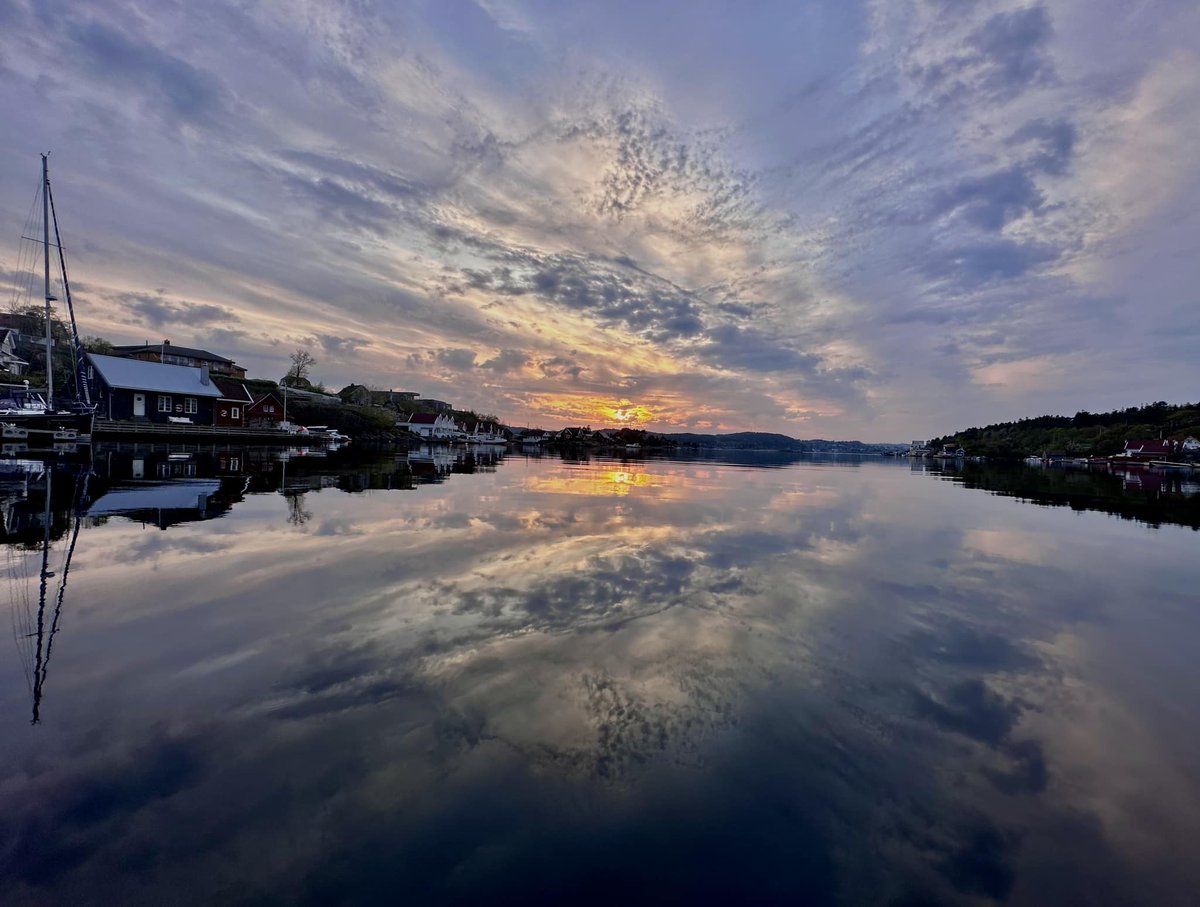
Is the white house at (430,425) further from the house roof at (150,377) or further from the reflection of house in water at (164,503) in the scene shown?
the reflection of house in water at (164,503)

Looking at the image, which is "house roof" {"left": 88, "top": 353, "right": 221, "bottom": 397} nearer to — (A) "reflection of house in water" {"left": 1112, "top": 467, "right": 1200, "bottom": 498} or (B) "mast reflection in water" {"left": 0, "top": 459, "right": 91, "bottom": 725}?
(B) "mast reflection in water" {"left": 0, "top": 459, "right": 91, "bottom": 725}

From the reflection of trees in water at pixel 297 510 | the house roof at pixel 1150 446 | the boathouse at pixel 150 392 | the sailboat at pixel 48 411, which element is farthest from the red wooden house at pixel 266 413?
the house roof at pixel 1150 446

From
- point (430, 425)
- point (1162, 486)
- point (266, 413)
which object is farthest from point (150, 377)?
point (1162, 486)

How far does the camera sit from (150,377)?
58.8 m

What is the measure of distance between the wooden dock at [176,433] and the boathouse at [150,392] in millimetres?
2133

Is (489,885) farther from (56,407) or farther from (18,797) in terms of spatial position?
(56,407)

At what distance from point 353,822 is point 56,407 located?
2438 inches

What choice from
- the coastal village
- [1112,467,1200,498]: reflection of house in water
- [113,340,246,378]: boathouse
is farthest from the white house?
[1112,467,1200,498]: reflection of house in water

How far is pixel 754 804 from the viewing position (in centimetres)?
473

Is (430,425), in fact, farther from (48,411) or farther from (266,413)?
(48,411)

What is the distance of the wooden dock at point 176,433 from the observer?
5058 centimetres

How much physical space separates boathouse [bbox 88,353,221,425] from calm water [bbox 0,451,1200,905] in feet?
185

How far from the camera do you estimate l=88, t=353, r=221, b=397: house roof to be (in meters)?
55.4

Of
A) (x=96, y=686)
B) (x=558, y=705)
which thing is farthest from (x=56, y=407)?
(x=558, y=705)
